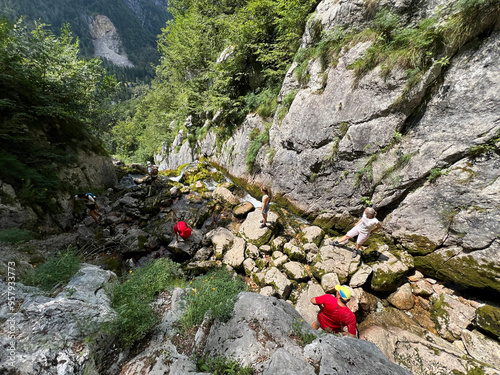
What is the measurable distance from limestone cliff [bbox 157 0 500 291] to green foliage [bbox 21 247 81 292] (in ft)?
25.3

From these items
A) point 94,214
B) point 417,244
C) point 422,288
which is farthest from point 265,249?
point 94,214

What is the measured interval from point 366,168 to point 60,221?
11.6m

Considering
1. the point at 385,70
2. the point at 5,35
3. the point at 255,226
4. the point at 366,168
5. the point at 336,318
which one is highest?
the point at 5,35

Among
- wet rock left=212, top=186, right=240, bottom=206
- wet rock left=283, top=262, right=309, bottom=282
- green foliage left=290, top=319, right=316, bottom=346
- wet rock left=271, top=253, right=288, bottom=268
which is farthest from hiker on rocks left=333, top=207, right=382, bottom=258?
wet rock left=212, top=186, right=240, bottom=206

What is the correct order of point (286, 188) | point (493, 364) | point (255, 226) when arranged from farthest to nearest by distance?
point (286, 188), point (255, 226), point (493, 364)

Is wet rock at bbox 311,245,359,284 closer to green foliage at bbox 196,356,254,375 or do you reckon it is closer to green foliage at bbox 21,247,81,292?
green foliage at bbox 196,356,254,375

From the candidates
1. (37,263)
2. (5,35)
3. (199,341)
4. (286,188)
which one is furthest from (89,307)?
(5,35)

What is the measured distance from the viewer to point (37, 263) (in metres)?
4.14

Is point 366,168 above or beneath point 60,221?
above

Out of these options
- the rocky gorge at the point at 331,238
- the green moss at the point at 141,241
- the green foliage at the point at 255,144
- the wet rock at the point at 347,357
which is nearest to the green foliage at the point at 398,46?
the rocky gorge at the point at 331,238

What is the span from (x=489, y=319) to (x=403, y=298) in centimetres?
153

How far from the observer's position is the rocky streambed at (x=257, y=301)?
2.54 meters

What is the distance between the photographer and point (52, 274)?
3.39 meters

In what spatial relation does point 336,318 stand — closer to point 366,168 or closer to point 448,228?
point 448,228
